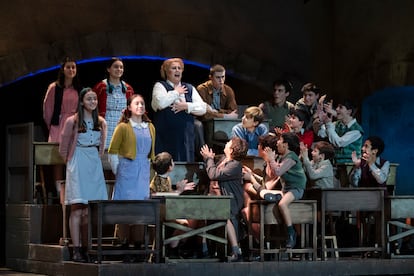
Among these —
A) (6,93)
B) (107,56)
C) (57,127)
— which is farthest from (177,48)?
(57,127)

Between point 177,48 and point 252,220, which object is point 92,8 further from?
Answer: point 252,220

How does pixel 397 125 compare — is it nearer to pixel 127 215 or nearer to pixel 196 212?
pixel 196 212

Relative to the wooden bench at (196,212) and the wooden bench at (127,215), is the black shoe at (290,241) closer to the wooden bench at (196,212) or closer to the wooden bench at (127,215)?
the wooden bench at (196,212)

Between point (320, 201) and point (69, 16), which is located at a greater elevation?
point (69, 16)

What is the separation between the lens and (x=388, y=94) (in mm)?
14586

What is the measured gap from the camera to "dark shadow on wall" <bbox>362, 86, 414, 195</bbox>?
1435 centimetres

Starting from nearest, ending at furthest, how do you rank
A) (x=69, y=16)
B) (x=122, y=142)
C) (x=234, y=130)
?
1. (x=122, y=142)
2. (x=234, y=130)
3. (x=69, y=16)

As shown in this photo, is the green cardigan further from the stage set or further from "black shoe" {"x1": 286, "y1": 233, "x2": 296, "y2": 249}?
"black shoe" {"x1": 286, "y1": 233, "x2": 296, "y2": 249}

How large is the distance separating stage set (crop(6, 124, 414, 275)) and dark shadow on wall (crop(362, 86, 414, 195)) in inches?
95.9

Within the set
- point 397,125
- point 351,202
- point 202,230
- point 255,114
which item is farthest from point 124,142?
point 397,125

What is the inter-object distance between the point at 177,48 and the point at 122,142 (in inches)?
172

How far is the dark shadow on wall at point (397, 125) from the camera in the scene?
14352 millimetres

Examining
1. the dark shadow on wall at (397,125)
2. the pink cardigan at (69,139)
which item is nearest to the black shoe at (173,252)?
the pink cardigan at (69,139)

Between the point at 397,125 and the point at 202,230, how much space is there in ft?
16.0
